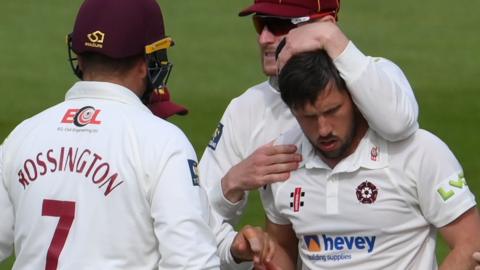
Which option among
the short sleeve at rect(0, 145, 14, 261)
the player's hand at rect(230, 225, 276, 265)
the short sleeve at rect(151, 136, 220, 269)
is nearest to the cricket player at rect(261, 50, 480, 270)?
the player's hand at rect(230, 225, 276, 265)

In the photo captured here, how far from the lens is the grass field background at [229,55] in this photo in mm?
12102

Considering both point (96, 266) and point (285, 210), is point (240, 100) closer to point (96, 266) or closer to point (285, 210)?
point (285, 210)

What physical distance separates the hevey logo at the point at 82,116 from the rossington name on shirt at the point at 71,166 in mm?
103

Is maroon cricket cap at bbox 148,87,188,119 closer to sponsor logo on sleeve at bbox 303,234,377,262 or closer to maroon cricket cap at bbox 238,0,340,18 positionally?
maroon cricket cap at bbox 238,0,340,18

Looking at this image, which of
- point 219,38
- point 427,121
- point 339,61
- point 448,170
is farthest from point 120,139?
point 219,38

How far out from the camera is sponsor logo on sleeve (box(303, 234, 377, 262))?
506cm

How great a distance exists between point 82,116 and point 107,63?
210 millimetres

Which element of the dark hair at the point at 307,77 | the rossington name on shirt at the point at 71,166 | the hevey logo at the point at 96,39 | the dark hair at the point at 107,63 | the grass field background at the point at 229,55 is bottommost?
the grass field background at the point at 229,55

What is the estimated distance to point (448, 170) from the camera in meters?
4.95

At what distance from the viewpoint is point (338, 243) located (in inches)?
201

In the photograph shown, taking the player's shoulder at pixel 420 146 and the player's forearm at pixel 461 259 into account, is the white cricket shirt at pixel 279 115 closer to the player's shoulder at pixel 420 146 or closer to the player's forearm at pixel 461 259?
the player's shoulder at pixel 420 146

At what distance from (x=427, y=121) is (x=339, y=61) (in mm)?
6990

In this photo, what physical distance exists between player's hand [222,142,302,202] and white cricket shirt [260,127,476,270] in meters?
0.08

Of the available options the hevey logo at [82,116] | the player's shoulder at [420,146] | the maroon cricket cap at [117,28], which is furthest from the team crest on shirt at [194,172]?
the player's shoulder at [420,146]
